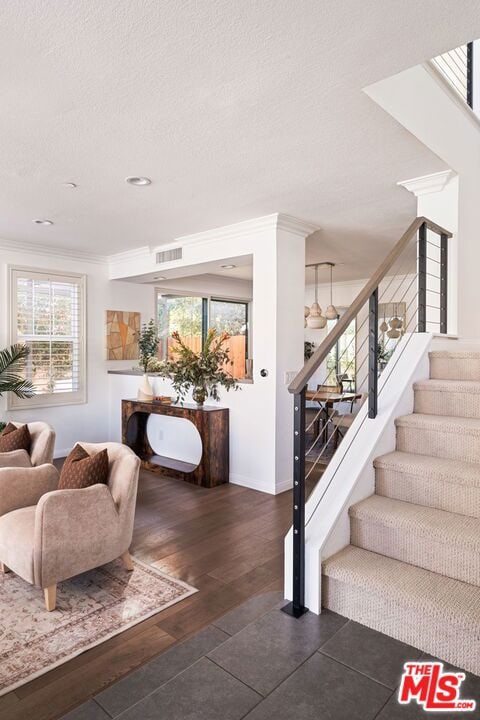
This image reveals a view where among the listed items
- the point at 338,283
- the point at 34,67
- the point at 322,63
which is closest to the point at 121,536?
the point at 34,67

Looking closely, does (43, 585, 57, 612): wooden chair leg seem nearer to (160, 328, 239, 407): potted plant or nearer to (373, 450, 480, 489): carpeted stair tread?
(373, 450, 480, 489): carpeted stair tread

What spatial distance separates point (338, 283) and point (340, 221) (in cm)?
436

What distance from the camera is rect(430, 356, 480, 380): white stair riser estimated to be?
3042mm

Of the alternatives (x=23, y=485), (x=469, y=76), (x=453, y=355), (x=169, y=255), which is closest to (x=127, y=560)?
(x=23, y=485)

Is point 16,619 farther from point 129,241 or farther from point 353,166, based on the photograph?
point 129,241

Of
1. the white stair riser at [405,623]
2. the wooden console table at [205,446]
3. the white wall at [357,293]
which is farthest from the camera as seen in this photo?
the white wall at [357,293]

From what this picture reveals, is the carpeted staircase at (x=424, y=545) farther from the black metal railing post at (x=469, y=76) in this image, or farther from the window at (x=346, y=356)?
the window at (x=346, y=356)

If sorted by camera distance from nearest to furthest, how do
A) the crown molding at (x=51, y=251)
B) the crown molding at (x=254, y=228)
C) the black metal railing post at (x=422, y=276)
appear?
1. the black metal railing post at (x=422, y=276)
2. the crown molding at (x=254, y=228)
3. the crown molding at (x=51, y=251)

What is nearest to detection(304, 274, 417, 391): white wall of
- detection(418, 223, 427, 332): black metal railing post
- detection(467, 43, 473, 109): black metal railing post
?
detection(467, 43, 473, 109): black metal railing post

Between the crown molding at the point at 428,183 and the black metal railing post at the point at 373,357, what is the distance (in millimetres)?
1377

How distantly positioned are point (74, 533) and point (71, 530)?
26 millimetres

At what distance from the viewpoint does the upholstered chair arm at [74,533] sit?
2420 mm

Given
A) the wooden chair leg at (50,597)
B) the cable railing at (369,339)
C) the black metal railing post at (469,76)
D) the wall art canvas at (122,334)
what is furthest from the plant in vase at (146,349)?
the black metal railing post at (469,76)

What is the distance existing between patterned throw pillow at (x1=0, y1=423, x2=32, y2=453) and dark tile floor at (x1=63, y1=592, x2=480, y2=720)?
2337 millimetres
